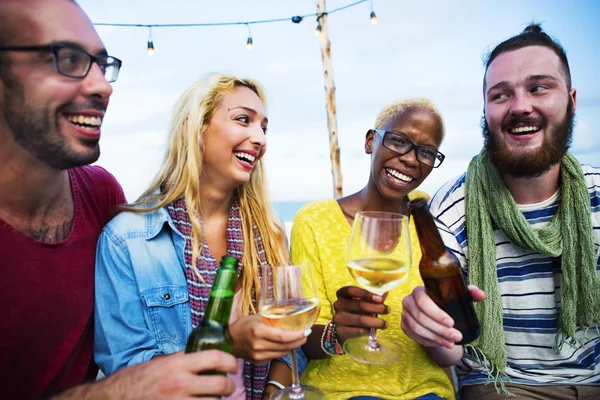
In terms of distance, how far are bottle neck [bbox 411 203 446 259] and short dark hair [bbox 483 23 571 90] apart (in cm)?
123

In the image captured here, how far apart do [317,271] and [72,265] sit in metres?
1.11

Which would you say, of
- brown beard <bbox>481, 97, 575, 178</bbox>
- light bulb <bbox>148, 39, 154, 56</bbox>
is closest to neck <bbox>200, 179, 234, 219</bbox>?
brown beard <bbox>481, 97, 575, 178</bbox>

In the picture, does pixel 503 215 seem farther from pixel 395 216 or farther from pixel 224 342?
pixel 224 342

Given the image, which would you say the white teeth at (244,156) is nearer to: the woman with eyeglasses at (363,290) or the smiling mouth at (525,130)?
the woman with eyeglasses at (363,290)

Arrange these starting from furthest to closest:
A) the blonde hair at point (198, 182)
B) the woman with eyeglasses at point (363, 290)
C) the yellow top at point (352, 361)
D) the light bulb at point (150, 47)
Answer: the light bulb at point (150, 47)
the blonde hair at point (198, 182)
the yellow top at point (352, 361)
the woman with eyeglasses at point (363, 290)

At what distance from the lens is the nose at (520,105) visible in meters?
1.92

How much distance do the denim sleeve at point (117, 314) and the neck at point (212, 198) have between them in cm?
52

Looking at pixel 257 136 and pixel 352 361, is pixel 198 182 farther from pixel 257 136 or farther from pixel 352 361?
pixel 352 361

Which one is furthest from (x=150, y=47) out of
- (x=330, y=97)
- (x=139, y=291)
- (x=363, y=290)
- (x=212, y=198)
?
(x=363, y=290)

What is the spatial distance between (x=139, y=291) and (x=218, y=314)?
0.80 metres

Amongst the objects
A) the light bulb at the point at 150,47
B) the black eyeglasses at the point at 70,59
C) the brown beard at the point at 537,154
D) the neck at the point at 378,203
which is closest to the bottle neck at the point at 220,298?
the black eyeglasses at the point at 70,59

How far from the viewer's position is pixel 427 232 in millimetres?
1378

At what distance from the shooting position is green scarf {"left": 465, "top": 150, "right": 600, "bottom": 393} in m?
1.87

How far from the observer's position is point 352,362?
6.08 feet
